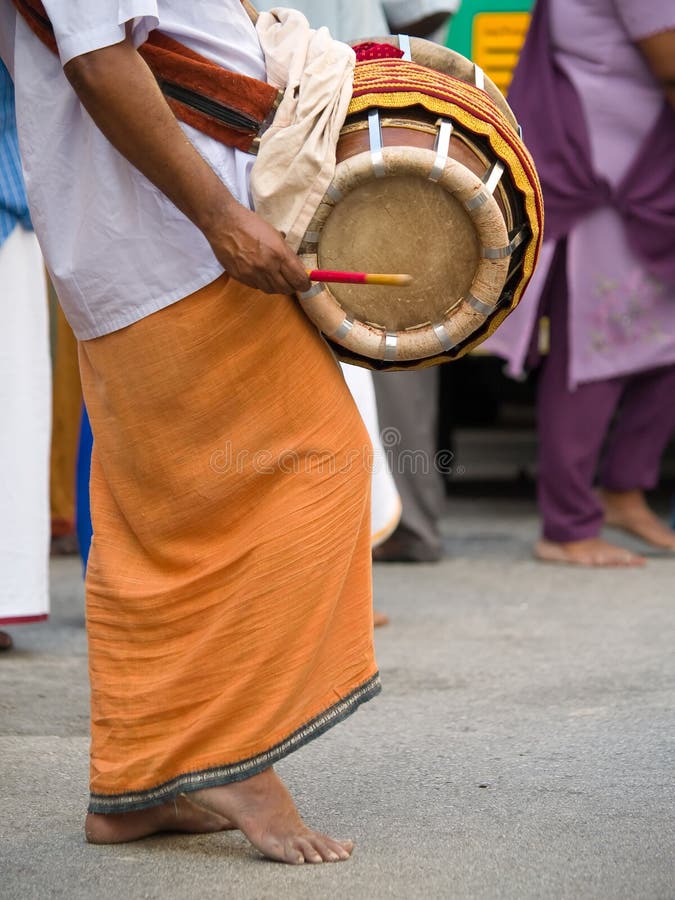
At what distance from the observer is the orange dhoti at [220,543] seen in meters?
2.23

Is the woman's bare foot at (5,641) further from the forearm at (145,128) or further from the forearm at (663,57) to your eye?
the forearm at (663,57)

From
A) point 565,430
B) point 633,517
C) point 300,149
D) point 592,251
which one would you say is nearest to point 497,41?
point 592,251

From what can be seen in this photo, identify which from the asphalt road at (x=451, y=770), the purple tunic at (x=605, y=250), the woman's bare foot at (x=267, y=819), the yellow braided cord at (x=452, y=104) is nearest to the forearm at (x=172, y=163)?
the yellow braided cord at (x=452, y=104)

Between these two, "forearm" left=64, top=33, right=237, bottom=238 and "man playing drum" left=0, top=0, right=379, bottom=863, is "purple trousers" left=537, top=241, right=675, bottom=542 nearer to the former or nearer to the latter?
"man playing drum" left=0, top=0, right=379, bottom=863

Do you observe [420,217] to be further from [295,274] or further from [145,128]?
[145,128]

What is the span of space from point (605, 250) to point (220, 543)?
294 centimetres

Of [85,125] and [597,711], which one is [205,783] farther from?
[597,711]

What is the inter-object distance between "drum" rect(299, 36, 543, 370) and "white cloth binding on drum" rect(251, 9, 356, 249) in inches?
0.9

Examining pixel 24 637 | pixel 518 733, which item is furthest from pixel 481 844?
pixel 24 637

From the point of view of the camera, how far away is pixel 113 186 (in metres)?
2.19

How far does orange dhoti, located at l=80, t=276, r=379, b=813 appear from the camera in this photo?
2.23m

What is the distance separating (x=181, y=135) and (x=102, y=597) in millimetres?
712

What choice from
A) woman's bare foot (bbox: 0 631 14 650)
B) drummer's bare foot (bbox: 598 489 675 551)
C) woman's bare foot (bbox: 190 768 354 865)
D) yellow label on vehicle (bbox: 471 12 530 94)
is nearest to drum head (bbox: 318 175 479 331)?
woman's bare foot (bbox: 190 768 354 865)

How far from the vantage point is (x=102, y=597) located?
2328 millimetres
